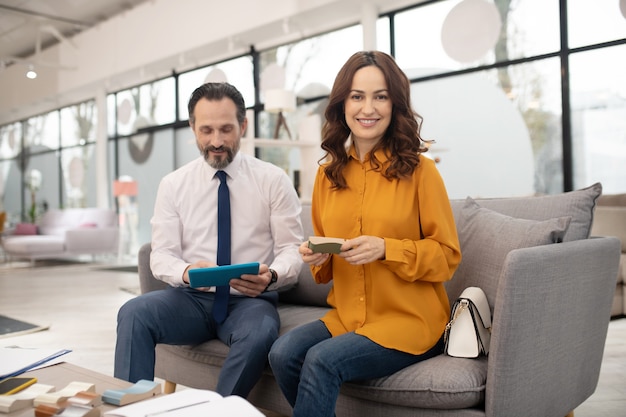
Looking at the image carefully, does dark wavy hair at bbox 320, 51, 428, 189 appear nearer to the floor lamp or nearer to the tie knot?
the tie knot

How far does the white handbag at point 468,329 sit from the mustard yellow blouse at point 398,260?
0.05 m

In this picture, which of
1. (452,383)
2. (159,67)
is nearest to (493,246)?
(452,383)

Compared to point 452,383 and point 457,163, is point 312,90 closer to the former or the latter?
point 457,163

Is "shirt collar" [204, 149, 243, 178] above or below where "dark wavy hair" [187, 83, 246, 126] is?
below

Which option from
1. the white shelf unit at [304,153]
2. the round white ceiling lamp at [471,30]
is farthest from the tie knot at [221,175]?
the round white ceiling lamp at [471,30]

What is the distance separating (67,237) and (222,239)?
7.50 metres

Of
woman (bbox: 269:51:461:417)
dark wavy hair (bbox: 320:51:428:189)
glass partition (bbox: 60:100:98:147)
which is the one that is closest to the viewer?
woman (bbox: 269:51:461:417)

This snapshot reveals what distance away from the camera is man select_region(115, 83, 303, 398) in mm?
2037

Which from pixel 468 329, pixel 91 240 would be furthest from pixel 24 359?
pixel 91 240

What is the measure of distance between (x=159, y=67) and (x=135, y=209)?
258 cm

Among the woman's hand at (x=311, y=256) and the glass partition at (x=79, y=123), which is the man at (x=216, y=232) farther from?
the glass partition at (x=79, y=123)

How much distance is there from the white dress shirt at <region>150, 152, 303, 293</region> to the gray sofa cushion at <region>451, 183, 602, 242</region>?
63 cm

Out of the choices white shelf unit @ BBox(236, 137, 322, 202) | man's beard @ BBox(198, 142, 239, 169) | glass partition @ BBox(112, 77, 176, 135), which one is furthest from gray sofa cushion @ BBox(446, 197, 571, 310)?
glass partition @ BBox(112, 77, 176, 135)

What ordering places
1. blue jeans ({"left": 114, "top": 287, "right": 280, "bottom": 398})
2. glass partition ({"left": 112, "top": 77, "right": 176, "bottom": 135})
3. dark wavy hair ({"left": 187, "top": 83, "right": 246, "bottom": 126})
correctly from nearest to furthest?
blue jeans ({"left": 114, "top": 287, "right": 280, "bottom": 398}) < dark wavy hair ({"left": 187, "top": 83, "right": 246, "bottom": 126}) < glass partition ({"left": 112, "top": 77, "right": 176, "bottom": 135})
